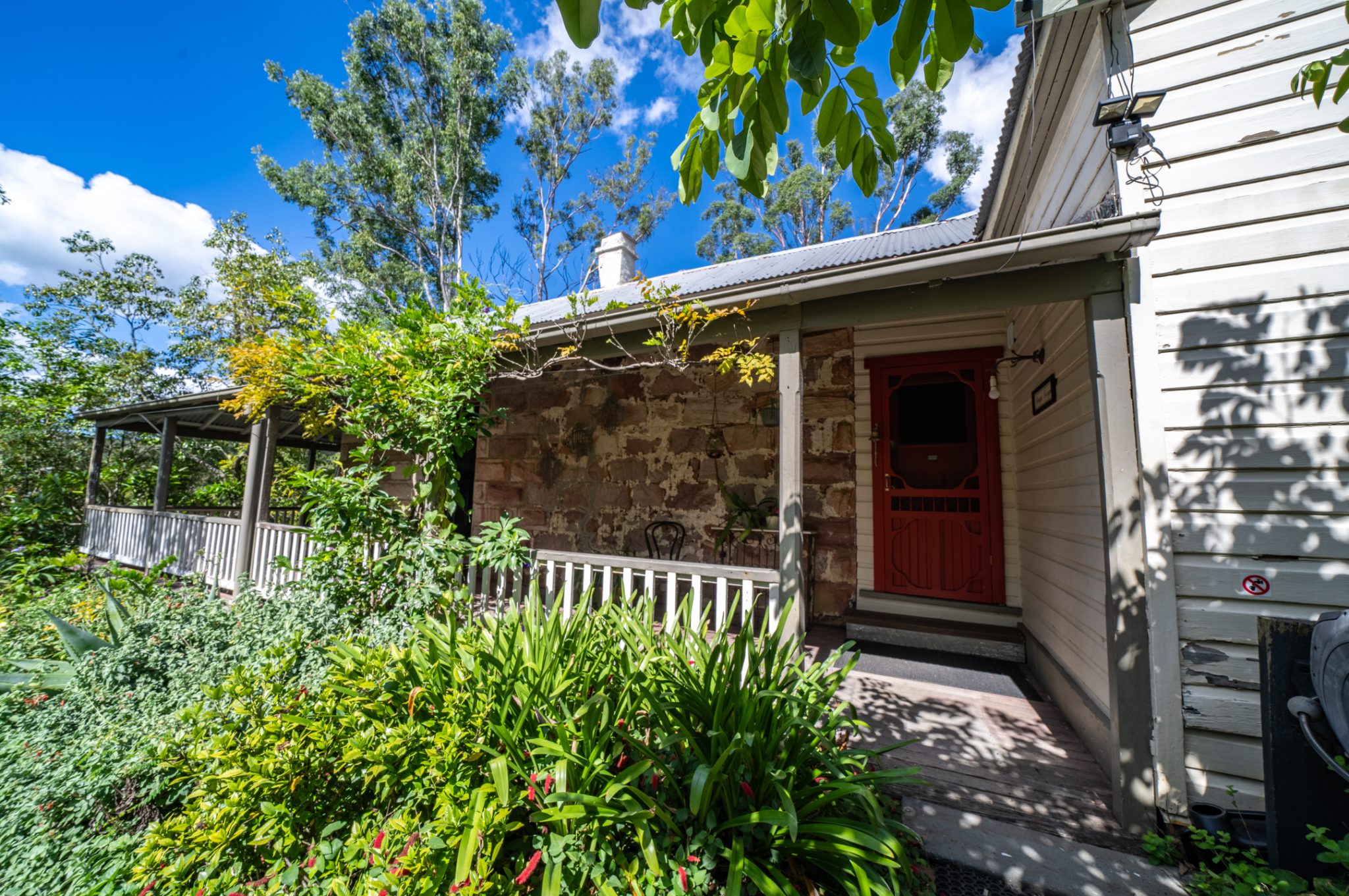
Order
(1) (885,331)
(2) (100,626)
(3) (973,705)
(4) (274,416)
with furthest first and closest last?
(4) (274,416)
(1) (885,331)
(2) (100,626)
(3) (973,705)

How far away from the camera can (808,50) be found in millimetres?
871

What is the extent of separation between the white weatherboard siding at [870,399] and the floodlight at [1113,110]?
198 centimetres

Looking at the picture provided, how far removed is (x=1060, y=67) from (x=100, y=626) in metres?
7.23

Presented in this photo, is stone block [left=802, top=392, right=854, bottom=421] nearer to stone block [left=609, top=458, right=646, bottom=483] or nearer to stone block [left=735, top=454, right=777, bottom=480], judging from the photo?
stone block [left=735, top=454, right=777, bottom=480]

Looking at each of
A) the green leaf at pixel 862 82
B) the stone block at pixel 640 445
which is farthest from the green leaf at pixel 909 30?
the stone block at pixel 640 445

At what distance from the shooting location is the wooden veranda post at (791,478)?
2.74 metres

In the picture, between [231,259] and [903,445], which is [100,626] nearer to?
[903,445]

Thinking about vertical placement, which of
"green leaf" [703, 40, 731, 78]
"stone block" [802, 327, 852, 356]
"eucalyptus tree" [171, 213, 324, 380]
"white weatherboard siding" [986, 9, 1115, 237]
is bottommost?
"green leaf" [703, 40, 731, 78]

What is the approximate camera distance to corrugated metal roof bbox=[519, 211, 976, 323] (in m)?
4.64

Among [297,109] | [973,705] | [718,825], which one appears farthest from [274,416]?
[297,109]

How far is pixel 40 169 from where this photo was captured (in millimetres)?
28734

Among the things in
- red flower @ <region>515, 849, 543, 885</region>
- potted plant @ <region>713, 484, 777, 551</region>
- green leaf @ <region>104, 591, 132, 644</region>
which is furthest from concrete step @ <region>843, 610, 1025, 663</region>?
green leaf @ <region>104, 591, 132, 644</region>

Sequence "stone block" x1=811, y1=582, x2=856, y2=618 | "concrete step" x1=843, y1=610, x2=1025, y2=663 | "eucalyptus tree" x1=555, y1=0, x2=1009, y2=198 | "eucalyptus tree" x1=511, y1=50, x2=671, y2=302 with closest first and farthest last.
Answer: "eucalyptus tree" x1=555, y1=0, x2=1009, y2=198 → "concrete step" x1=843, y1=610, x2=1025, y2=663 → "stone block" x1=811, y1=582, x2=856, y2=618 → "eucalyptus tree" x1=511, y1=50, x2=671, y2=302

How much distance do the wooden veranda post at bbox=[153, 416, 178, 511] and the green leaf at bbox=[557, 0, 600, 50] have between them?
34.1ft
